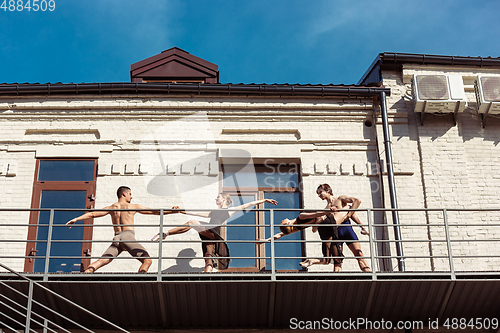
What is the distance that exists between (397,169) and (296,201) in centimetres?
204

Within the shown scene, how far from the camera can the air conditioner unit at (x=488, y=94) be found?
12367 millimetres

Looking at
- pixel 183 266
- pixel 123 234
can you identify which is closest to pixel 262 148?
pixel 183 266

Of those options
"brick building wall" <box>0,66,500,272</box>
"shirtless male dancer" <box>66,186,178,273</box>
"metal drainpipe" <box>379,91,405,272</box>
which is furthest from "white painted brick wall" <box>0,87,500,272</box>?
"shirtless male dancer" <box>66,186,178,273</box>

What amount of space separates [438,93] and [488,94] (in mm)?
1049

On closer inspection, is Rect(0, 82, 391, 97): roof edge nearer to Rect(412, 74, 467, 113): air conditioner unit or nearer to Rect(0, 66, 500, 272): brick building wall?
Rect(0, 66, 500, 272): brick building wall

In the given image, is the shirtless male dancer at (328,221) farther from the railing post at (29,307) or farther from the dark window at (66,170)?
the dark window at (66,170)

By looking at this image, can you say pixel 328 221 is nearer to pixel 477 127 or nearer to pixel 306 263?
pixel 306 263

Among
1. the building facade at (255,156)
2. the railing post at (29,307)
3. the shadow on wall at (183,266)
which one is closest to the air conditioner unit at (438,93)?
the building facade at (255,156)

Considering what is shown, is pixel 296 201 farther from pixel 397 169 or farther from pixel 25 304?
pixel 25 304

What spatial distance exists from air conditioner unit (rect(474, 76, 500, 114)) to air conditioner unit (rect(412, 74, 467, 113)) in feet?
1.13

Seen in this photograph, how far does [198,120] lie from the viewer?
494 inches

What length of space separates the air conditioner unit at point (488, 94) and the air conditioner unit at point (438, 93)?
35cm

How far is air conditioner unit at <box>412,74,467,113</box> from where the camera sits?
12.2 m

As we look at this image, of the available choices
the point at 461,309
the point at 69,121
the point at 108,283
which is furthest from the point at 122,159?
the point at 461,309
